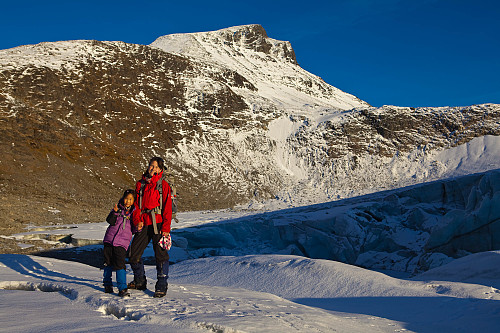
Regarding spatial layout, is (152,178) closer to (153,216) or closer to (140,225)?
(153,216)

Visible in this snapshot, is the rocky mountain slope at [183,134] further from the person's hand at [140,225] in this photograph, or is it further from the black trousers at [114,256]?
the person's hand at [140,225]

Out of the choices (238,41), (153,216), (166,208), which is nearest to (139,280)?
(153,216)

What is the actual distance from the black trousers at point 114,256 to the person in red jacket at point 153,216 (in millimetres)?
132

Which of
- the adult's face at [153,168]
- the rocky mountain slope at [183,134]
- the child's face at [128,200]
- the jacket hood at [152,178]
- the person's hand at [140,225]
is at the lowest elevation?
the person's hand at [140,225]

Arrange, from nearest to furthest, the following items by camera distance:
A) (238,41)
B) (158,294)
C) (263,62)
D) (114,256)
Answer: (158,294), (114,256), (263,62), (238,41)

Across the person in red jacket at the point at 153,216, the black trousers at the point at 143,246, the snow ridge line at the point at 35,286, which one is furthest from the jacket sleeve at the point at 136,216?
the snow ridge line at the point at 35,286

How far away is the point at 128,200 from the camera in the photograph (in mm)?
5930

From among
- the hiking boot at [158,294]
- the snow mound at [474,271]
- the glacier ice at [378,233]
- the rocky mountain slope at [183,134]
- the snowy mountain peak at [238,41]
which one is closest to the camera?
the hiking boot at [158,294]

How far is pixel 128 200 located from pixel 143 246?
674 mm

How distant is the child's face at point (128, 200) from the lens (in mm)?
5895

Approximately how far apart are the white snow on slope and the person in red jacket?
0.47 m

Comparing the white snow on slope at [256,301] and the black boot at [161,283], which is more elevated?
the black boot at [161,283]

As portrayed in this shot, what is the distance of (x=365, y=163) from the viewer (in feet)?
181

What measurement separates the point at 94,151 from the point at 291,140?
2703cm
